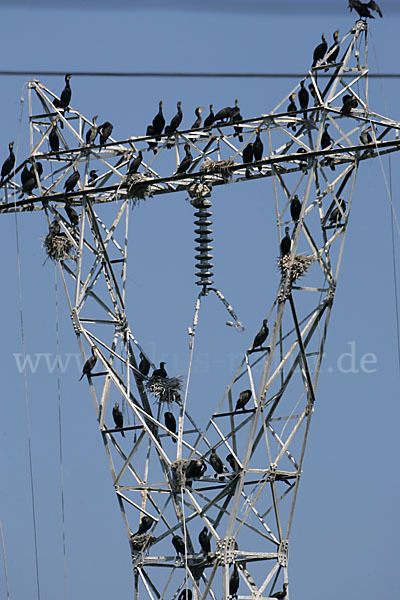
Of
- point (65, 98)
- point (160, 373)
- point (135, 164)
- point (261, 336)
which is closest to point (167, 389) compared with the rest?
point (160, 373)

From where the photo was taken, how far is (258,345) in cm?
2870

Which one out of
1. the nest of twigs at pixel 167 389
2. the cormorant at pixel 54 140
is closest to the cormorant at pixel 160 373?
the nest of twigs at pixel 167 389

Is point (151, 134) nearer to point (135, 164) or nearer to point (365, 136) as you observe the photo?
point (135, 164)

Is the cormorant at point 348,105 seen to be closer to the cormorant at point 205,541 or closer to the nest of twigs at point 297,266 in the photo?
the nest of twigs at point 297,266

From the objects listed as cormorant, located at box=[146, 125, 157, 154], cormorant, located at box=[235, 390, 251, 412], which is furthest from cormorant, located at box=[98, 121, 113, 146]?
cormorant, located at box=[235, 390, 251, 412]

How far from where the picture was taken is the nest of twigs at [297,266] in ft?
92.5

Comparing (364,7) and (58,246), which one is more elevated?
(364,7)

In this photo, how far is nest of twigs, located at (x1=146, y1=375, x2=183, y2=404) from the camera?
2959 centimetres

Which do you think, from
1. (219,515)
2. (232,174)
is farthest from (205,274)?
(219,515)

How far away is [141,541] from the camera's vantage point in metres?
A: 29.5

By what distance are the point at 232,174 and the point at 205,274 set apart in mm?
1491

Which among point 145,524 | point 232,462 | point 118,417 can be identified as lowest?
point 145,524

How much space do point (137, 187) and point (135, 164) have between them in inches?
15.2

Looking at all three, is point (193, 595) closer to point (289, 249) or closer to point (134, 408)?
point (134, 408)
